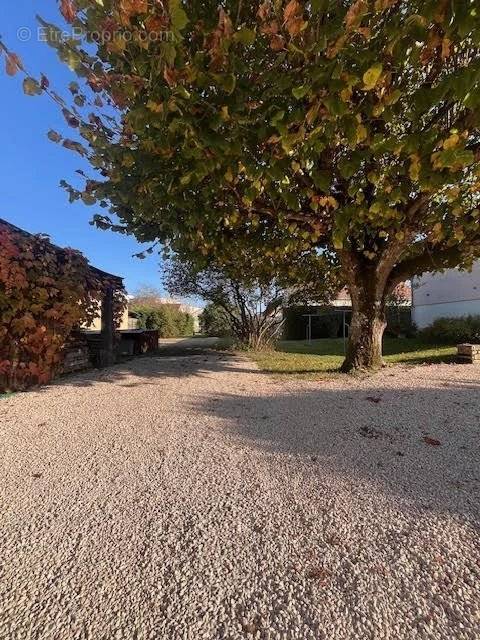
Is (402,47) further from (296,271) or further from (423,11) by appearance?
(296,271)

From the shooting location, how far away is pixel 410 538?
199 cm

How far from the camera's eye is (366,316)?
23.6 feet

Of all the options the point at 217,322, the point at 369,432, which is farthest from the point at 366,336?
the point at 217,322

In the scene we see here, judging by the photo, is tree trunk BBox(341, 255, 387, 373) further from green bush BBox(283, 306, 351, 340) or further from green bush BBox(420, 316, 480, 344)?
green bush BBox(283, 306, 351, 340)

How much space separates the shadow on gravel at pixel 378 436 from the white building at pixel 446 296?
416 inches

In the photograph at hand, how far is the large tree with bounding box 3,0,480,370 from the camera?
2352 mm

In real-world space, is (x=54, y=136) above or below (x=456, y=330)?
above

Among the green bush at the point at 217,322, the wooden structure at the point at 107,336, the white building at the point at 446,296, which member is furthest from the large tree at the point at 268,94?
the green bush at the point at 217,322

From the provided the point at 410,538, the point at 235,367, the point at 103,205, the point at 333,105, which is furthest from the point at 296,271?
the point at 410,538

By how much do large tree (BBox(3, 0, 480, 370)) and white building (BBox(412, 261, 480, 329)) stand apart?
11451mm

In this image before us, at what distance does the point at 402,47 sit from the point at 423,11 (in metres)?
0.31

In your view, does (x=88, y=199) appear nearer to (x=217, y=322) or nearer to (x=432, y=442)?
(x=432, y=442)

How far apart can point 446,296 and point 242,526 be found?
16804 millimetres

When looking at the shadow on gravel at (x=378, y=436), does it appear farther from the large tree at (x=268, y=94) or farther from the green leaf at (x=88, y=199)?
the green leaf at (x=88, y=199)
